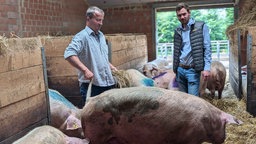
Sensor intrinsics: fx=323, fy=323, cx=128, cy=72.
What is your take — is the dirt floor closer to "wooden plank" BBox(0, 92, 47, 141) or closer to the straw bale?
the straw bale

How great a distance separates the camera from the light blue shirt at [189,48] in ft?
15.0

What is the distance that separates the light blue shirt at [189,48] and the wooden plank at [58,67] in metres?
1.71

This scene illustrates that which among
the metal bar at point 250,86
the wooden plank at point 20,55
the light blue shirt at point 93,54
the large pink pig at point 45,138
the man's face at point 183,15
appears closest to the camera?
the large pink pig at point 45,138

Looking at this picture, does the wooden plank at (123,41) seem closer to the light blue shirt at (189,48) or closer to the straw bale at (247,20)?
the light blue shirt at (189,48)

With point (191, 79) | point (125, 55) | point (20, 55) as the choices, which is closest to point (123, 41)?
point (125, 55)

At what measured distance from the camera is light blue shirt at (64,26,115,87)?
3865mm

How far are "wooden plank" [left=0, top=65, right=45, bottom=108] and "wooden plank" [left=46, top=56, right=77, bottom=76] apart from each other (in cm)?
124

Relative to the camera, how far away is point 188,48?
4.71 metres

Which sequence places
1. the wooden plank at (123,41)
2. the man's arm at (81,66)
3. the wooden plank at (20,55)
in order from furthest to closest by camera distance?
the wooden plank at (123,41)
the man's arm at (81,66)
the wooden plank at (20,55)

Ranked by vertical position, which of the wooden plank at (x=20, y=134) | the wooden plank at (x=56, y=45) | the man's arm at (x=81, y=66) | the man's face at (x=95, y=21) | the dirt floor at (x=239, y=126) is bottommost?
the dirt floor at (x=239, y=126)

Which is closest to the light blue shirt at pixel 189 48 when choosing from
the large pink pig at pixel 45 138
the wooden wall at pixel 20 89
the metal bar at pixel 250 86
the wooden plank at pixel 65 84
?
the metal bar at pixel 250 86

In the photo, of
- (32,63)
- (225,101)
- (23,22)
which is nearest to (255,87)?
(225,101)

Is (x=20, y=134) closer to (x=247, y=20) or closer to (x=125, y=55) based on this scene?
(x=125, y=55)

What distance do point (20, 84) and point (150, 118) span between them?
1.38 metres
